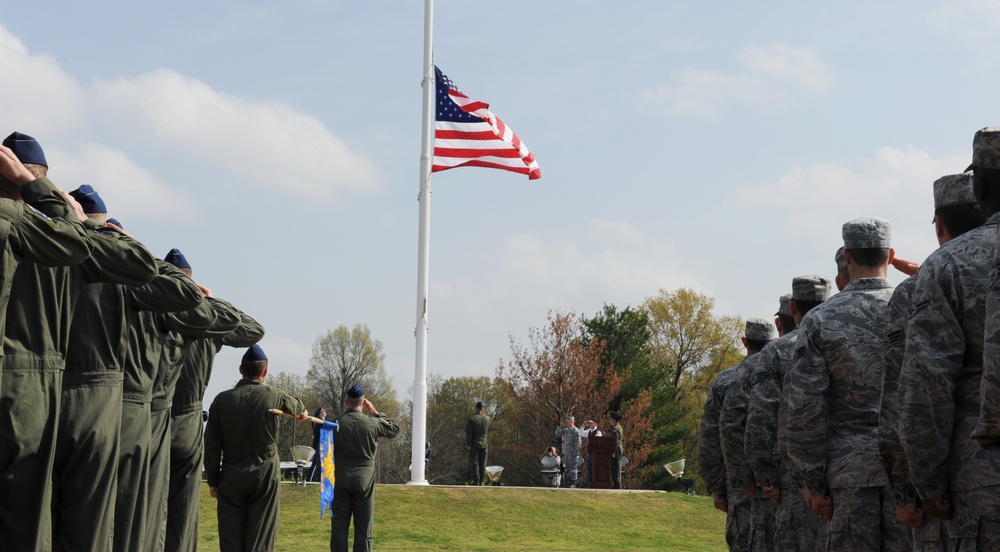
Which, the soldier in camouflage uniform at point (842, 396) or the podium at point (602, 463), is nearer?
the soldier in camouflage uniform at point (842, 396)

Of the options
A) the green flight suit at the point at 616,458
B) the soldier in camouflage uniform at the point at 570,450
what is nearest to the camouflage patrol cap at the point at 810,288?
the green flight suit at the point at 616,458

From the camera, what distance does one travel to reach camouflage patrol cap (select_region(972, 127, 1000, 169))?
4.30 meters

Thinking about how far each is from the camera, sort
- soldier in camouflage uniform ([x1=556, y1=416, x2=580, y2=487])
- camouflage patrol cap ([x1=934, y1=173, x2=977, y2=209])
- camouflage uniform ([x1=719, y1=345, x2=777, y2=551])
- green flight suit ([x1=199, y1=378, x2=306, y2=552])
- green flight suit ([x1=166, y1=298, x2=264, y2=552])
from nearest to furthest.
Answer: camouflage patrol cap ([x1=934, y1=173, x2=977, y2=209]) → camouflage uniform ([x1=719, y1=345, x2=777, y2=551]) → green flight suit ([x1=166, y1=298, x2=264, y2=552]) → green flight suit ([x1=199, y1=378, x2=306, y2=552]) → soldier in camouflage uniform ([x1=556, y1=416, x2=580, y2=487])

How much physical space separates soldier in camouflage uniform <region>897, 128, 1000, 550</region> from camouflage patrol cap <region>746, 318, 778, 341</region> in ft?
18.8

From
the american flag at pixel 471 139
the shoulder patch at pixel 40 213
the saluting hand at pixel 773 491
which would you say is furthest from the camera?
the american flag at pixel 471 139

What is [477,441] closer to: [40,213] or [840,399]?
[840,399]

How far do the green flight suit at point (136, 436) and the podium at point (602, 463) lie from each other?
2192 cm

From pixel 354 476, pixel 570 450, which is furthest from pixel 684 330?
pixel 354 476

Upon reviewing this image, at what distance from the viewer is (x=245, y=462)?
11.0 m

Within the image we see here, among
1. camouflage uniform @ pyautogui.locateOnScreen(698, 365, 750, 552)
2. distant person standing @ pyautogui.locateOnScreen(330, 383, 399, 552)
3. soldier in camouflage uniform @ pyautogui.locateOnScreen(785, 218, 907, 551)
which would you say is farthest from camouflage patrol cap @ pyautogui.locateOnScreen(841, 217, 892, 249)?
distant person standing @ pyautogui.locateOnScreen(330, 383, 399, 552)

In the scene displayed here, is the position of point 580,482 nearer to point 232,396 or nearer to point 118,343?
point 232,396

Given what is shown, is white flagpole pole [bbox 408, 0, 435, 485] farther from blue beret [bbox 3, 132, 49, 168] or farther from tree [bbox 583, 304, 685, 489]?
tree [bbox 583, 304, 685, 489]

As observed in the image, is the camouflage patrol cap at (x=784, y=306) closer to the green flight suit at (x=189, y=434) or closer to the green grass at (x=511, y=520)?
the green flight suit at (x=189, y=434)

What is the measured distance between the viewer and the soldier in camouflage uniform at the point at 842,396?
6055 millimetres
